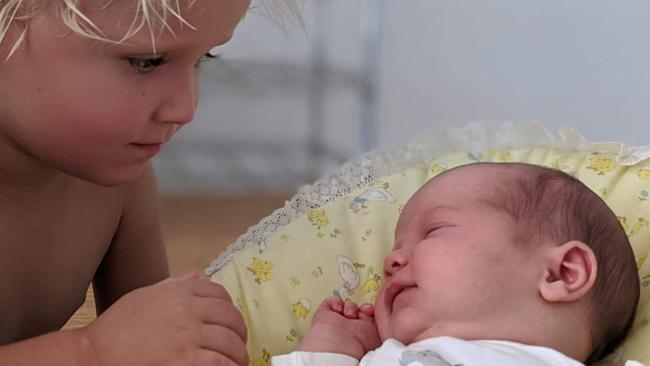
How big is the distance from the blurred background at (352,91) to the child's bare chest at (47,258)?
2.28 feet

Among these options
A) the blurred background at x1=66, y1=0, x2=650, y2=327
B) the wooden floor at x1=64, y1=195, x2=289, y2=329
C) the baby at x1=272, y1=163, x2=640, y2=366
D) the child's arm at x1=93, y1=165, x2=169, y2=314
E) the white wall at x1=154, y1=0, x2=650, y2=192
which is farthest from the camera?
the wooden floor at x1=64, y1=195, x2=289, y2=329

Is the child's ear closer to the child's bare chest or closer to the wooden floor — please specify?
the child's bare chest

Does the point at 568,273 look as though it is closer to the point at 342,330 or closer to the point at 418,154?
the point at 342,330

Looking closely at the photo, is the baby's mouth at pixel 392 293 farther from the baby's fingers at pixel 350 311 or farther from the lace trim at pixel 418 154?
the lace trim at pixel 418 154

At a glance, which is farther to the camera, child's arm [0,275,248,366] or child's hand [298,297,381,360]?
child's hand [298,297,381,360]

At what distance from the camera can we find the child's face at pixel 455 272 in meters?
0.79

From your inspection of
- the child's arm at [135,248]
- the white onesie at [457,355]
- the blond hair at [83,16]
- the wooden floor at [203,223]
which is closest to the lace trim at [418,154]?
the child's arm at [135,248]

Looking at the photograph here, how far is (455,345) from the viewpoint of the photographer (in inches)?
29.8

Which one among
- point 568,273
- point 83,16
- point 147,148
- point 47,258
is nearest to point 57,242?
point 47,258

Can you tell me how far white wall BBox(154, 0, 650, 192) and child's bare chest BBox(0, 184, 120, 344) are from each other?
2.19ft

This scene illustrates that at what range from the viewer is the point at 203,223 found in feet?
6.36

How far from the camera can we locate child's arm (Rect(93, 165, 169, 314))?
0.97 metres

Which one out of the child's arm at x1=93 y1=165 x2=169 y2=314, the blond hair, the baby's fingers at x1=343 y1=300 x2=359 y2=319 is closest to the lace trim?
the child's arm at x1=93 y1=165 x2=169 y2=314

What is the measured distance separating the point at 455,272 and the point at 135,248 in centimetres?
34
